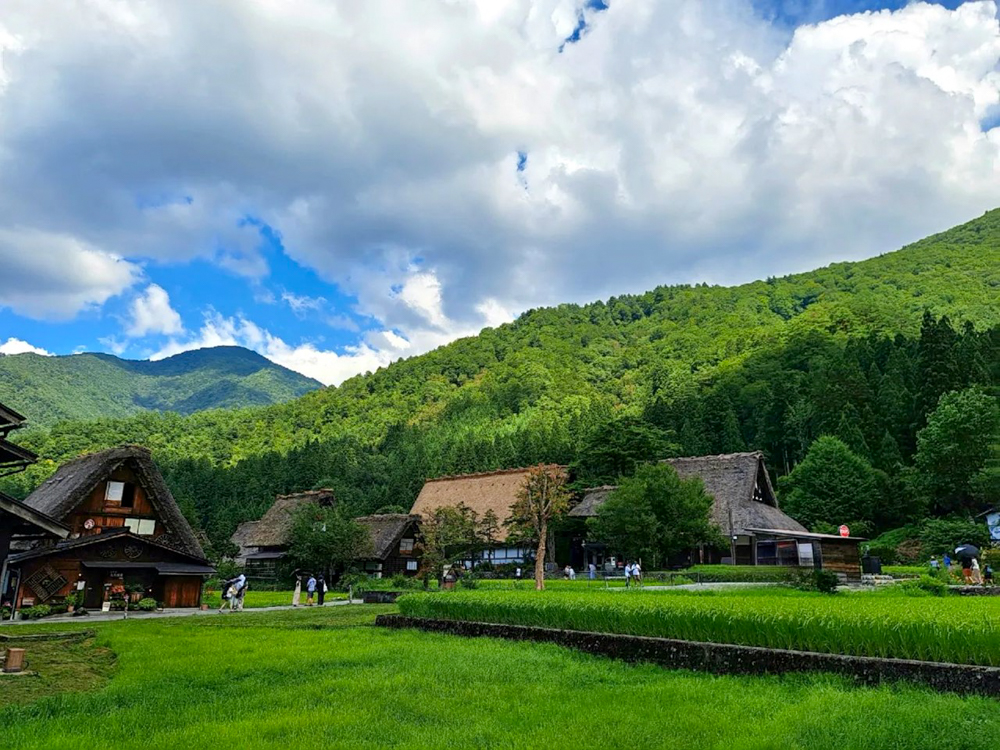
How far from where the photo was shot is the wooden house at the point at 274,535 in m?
49.5

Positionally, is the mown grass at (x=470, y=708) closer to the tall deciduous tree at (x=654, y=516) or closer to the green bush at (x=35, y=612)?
the green bush at (x=35, y=612)

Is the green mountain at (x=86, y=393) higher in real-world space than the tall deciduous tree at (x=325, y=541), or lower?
higher

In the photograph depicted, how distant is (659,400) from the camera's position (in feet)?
248

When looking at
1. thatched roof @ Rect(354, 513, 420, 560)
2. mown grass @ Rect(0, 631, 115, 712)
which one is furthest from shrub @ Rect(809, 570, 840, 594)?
thatched roof @ Rect(354, 513, 420, 560)

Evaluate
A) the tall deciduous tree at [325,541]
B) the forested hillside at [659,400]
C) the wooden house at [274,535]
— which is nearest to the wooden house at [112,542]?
the tall deciduous tree at [325,541]

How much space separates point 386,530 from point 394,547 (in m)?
1.42

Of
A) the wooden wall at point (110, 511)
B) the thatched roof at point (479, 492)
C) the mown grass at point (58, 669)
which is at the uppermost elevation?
the thatched roof at point (479, 492)

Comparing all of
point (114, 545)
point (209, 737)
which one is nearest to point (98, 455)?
point (114, 545)

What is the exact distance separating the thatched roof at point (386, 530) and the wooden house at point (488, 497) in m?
2.07

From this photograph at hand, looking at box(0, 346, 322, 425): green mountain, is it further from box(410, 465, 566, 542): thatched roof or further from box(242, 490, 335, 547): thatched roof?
box(410, 465, 566, 542): thatched roof

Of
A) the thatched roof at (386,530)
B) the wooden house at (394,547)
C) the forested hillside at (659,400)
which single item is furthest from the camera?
the forested hillside at (659,400)

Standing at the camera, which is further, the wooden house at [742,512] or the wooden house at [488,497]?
the wooden house at [488,497]

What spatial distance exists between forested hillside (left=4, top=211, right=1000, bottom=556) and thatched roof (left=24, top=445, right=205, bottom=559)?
821 inches

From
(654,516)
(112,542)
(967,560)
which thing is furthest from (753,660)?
(112,542)
